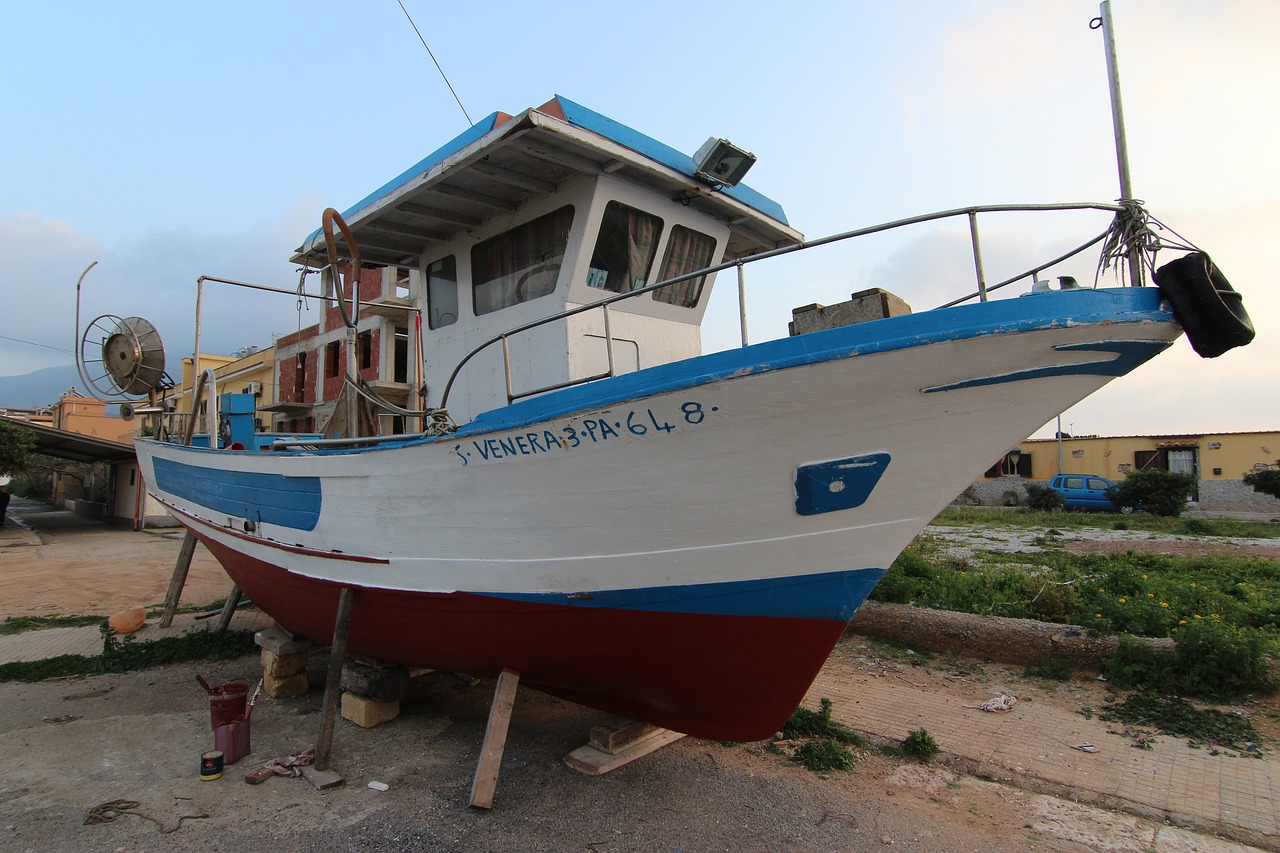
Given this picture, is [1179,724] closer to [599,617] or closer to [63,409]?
[599,617]

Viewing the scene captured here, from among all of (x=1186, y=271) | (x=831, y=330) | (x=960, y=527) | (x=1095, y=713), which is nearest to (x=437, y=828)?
(x=831, y=330)

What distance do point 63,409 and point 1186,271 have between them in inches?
1622

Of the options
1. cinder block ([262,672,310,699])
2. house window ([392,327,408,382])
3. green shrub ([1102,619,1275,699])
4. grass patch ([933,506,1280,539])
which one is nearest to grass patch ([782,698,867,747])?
green shrub ([1102,619,1275,699])

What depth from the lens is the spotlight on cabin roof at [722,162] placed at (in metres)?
4.46

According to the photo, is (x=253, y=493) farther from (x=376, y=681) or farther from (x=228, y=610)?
(x=228, y=610)

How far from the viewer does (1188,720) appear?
4.65m

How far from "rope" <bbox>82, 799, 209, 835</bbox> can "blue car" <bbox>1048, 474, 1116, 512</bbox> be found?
24.4 metres

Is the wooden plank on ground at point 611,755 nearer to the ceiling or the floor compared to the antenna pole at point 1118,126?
nearer to the floor

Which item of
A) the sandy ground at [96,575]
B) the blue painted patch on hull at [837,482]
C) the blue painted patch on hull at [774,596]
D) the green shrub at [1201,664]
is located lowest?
the sandy ground at [96,575]

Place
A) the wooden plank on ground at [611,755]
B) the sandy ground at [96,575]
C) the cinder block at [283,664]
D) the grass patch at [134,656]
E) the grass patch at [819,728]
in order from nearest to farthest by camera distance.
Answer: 1. the wooden plank on ground at [611,755]
2. the grass patch at [819,728]
3. the cinder block at [283,664]
4. the grass patch at [134,656]
5. the sandy ground at [96,575]

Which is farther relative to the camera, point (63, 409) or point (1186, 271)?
point (63, 409)

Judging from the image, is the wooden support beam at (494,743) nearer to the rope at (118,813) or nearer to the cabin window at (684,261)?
the rope at (118,813)

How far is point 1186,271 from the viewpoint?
8.06ft

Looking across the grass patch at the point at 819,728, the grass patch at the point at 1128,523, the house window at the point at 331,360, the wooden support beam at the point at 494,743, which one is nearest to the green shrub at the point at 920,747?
the grass patch at the point at 819,728
